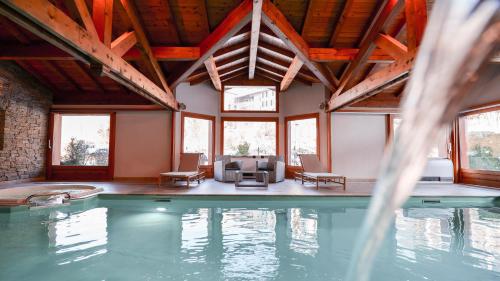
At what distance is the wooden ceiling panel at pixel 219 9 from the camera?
14.9ft

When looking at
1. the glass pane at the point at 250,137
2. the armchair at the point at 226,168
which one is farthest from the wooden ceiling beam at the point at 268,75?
the armchair at the point at 226,168

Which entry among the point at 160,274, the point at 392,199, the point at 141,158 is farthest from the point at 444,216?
the point at 141,158

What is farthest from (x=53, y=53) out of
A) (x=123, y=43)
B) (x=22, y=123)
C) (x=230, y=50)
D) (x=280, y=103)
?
(x=280, y=103)

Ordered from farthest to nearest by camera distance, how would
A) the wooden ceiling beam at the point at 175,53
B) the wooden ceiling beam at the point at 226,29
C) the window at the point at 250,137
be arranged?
1. the window at the point at 250,137
2. the wooden ceiling beam at the point at 175,53
3. the wooden ceiling beam at the point at 226,29

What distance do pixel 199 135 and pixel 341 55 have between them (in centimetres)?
466

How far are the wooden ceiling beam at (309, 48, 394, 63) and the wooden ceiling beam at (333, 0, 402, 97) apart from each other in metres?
0.19

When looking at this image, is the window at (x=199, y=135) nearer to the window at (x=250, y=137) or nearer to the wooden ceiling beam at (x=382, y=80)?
the window at (x=250, y=137)

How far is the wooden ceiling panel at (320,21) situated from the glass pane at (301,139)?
281 cm

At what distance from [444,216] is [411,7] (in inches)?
125

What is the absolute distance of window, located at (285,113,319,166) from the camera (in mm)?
7766

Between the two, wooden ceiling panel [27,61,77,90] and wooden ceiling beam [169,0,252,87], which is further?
wooden ceiling panel [27,61,77,90]

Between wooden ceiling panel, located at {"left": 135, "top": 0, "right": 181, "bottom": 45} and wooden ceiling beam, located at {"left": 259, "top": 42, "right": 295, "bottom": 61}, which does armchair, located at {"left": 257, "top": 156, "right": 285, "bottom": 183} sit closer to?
wooden ceiling beam, located at {"left": 259, "top": 42, "right": 295, "bottom": 61}

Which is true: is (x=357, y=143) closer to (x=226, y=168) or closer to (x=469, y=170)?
(x=469, y=170)

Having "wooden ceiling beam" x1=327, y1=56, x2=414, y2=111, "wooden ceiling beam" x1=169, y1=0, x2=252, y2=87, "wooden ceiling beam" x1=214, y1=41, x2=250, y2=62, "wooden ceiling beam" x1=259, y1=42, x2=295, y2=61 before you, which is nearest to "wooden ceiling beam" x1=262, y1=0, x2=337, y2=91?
"wooden ceiling beam" x1=169, y1=0, x2=252, y2=87
